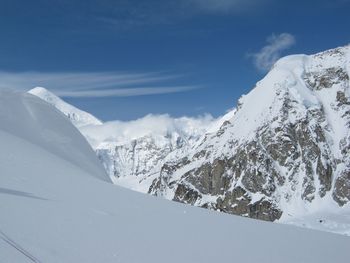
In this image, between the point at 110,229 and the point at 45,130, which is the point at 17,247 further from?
the point at 45,130

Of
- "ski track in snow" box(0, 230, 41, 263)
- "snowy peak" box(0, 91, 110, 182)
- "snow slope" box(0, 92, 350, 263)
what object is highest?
"snowy peak" box(0, 91, 110, 182)

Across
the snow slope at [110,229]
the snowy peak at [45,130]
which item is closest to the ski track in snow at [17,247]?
the snow slope at [110,229]

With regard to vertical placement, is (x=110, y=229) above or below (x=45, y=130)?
below

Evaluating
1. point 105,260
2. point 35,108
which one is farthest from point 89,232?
point 35,108

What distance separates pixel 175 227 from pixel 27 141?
23.2 ft

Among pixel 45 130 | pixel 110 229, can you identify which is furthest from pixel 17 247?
pixel 45 130

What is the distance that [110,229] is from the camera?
24.5 feet

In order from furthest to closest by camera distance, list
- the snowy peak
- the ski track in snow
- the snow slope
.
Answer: the snowy peak
the snow slope
the ski track in snow

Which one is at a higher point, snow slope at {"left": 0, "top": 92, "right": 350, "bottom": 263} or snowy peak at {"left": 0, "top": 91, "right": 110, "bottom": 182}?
snowy peak at {"left": 0, "top": 91, "right": 110, "bottom": 182}

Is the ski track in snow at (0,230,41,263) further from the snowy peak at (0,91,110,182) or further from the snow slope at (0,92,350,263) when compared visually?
the snowy peak at (0,91,110,182)

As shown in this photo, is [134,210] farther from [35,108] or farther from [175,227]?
[35,108]

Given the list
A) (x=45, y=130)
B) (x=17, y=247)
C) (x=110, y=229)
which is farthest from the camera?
(x=45, y=130)

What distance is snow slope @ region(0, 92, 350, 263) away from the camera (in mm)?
6164

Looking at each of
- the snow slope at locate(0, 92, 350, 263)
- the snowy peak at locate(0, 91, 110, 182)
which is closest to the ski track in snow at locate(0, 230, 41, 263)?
the snow slope at locate(0, 92, 350, 263)
